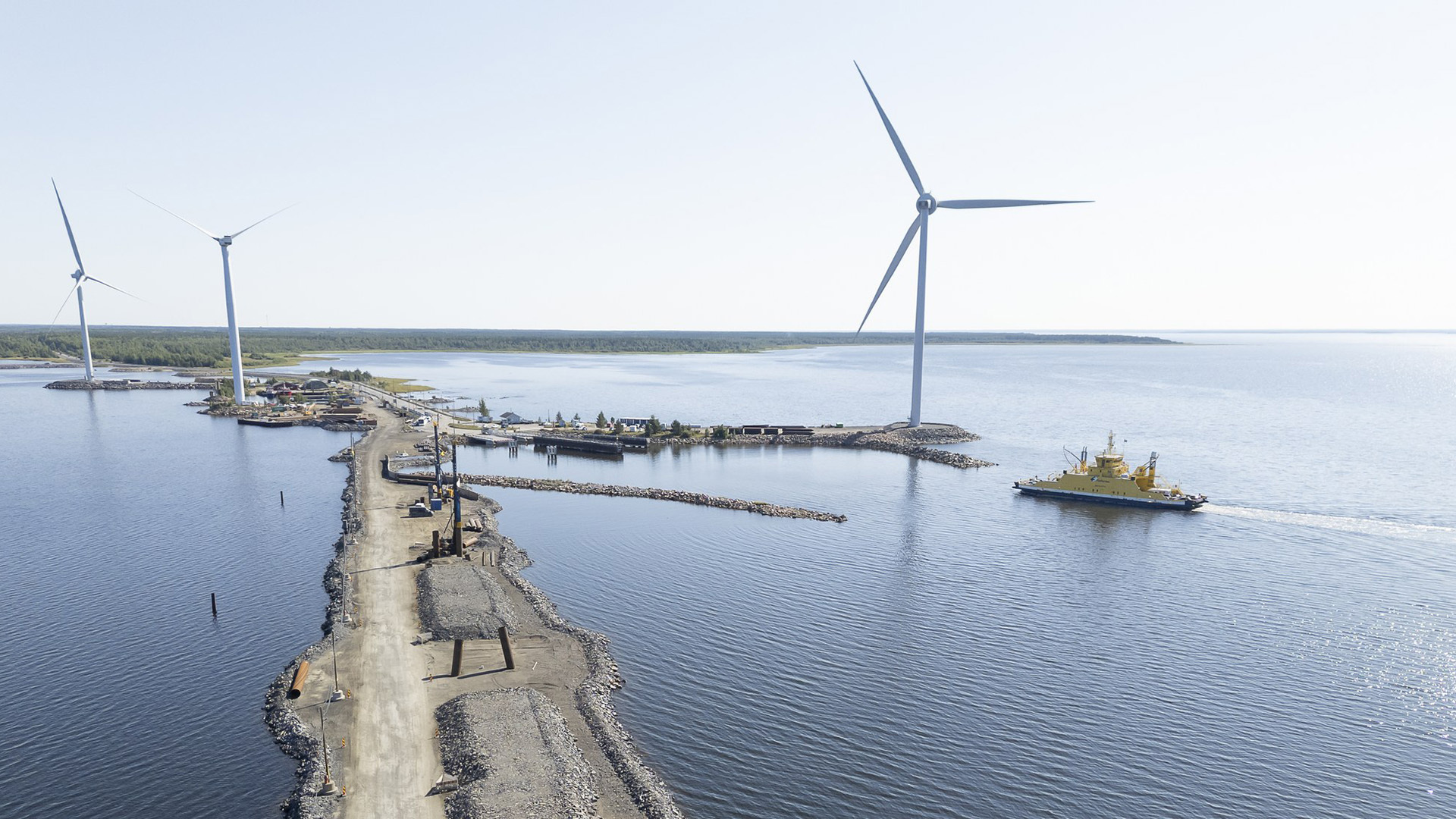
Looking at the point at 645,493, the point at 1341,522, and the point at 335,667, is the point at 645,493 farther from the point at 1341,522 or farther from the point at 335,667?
the point at 1341,522

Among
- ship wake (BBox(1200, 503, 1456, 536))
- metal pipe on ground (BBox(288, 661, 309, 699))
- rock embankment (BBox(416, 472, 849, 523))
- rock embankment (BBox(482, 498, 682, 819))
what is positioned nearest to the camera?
rock embankment (BBox(482, 498, 682, 819))

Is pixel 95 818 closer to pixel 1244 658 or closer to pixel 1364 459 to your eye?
pixel 1244 658


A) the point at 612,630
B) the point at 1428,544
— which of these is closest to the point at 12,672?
the point at 612,630

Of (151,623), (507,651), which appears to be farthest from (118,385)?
(507,651)

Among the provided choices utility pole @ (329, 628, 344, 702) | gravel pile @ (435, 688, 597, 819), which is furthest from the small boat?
utility pole @ (329, 628, 344, 702)

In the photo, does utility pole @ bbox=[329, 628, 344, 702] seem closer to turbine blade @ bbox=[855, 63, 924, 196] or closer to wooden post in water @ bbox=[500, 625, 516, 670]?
wooden post in water @ bbox=[500, 625, 516, 670]

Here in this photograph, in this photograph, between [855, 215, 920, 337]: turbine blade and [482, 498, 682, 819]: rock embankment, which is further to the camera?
[855, 215, 920, 337]: turbine blade

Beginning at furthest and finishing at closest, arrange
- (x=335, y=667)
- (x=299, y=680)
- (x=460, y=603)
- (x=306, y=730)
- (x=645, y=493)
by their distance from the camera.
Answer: (x=645, y=493)
(x=460, y=603)
(x=335, y=667)
(x=299, y=680)
(x=306, y=730)
